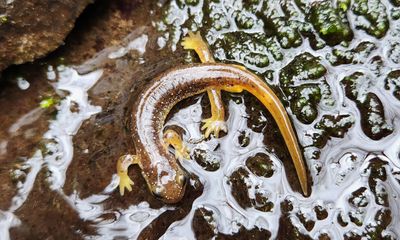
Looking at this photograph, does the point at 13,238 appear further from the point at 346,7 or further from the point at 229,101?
the point at 346,7

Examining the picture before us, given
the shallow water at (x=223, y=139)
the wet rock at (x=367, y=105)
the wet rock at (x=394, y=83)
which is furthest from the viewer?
the wet rock at (x=394, y=83)

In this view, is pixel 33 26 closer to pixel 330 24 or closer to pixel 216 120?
pixel 216 120

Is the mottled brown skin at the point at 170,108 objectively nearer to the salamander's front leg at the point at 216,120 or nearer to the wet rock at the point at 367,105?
the salamander's front leg at the point at 216,120

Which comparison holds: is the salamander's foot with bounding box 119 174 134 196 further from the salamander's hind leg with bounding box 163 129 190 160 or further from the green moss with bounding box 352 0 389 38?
the green moss with bounding box 352 0 389 38

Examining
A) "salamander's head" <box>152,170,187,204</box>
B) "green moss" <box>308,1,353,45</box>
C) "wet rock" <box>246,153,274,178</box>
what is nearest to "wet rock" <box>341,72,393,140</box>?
"green moss" <box>308,1,353,45</box>

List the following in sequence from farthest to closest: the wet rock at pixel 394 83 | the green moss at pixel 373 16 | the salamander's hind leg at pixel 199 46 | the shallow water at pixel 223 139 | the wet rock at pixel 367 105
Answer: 1. the salamander's hind leg at pixel 199 46
2. the green moss at pixel 373 16
3. the wet rock at pixel 394 83
4. the wet rock at pixel 367 105
5. the shallow water at pixel 223 139

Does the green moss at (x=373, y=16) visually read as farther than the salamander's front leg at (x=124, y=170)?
Yes

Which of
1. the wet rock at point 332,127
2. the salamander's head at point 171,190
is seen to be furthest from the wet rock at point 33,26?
A: the wet rock at point 332,127

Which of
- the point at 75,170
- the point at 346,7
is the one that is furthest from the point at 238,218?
the point at 346,7
